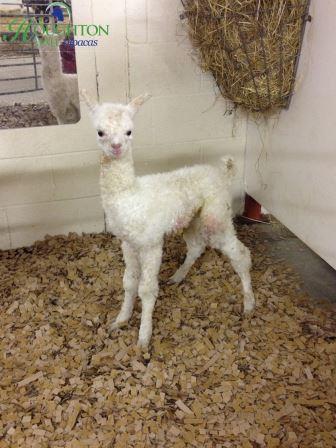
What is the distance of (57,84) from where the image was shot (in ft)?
9.18

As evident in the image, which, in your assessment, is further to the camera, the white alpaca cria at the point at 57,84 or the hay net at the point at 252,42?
the white alpaca cria at the point at 57,84

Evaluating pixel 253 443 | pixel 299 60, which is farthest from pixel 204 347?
pixel 299 60

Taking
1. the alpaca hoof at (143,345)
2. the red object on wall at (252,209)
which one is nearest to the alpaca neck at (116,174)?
the alpaca hoof at (143,345)

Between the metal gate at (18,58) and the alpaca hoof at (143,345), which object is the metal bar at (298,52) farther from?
the alpaca hoof at (143,345)

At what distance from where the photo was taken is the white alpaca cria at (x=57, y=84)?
2670 millimetres

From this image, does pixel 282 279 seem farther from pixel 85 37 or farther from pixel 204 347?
pixel 85 37

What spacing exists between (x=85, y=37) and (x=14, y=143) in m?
0.84

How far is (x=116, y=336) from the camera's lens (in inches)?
98.7

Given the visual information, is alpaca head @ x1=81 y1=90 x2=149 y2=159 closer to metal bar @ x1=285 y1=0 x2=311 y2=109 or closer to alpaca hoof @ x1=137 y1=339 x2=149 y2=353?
alpaca hoof @ x1=137 y1=339 x2=149 y2=353

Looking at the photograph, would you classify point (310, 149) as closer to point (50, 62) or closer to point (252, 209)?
point (252, 209)

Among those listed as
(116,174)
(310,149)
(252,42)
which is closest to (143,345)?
(116,174)

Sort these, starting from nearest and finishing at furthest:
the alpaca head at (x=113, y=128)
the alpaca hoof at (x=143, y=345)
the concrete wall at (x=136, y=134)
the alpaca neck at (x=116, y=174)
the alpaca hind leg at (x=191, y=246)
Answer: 1. the alpaca head at (x=113, y=128)
2. the alpaca neck at (x=116, y=174)
3. the alpaca hoof at (x=143, y=345)
4. the alpaca hind leg at (x=191, y=246)
5. the concrete wall at (x=136, y=134)

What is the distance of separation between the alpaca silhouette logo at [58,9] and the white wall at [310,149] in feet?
4.68

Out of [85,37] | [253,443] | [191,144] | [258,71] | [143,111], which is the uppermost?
[85,37]
